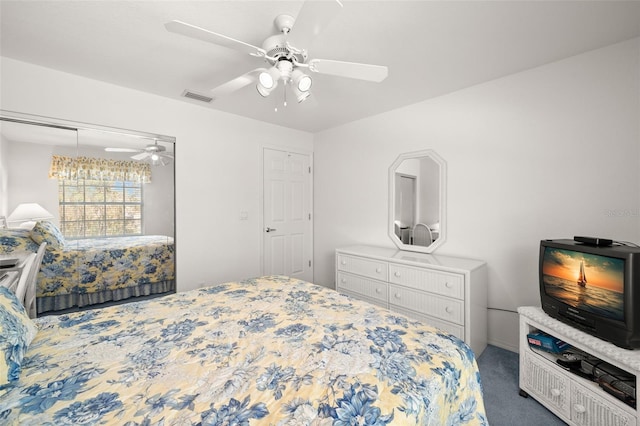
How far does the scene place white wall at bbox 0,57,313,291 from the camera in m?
2.44

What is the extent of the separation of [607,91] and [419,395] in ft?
8.50

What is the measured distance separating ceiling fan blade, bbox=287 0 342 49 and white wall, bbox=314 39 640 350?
197cm

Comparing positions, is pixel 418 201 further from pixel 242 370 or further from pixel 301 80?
pixel 242 370

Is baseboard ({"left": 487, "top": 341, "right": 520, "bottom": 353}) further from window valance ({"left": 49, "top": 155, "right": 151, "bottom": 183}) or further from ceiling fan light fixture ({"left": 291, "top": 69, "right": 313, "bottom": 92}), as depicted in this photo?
window valance ({"left": 49, "top": 155, "right": 151, "bottom": 183})

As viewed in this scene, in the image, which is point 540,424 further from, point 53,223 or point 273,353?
point 53,223

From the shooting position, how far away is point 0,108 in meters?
2.27

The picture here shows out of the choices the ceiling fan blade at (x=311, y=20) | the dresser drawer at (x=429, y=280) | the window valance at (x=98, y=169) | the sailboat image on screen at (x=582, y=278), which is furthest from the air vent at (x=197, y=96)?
the sailboat image on screen at (x=582, y=278)

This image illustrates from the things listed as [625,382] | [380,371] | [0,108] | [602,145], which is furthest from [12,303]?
[602,145]

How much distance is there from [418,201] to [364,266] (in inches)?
37.4

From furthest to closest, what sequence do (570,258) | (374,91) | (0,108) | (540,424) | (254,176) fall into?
1. (254,176)
2. (374,91)
3. (0,108)
4. (570,258)
5. (540,424)

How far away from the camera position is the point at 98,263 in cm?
277

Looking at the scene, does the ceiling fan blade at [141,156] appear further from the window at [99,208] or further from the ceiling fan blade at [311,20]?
the ceiling fan blade at [311,20]

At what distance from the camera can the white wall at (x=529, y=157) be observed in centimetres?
203

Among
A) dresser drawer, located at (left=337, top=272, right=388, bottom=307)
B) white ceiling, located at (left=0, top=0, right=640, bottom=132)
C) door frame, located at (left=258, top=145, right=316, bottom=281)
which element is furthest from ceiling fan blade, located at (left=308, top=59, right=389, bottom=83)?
door frame, located at (left=258, top=145, right=316, bottom=281)
